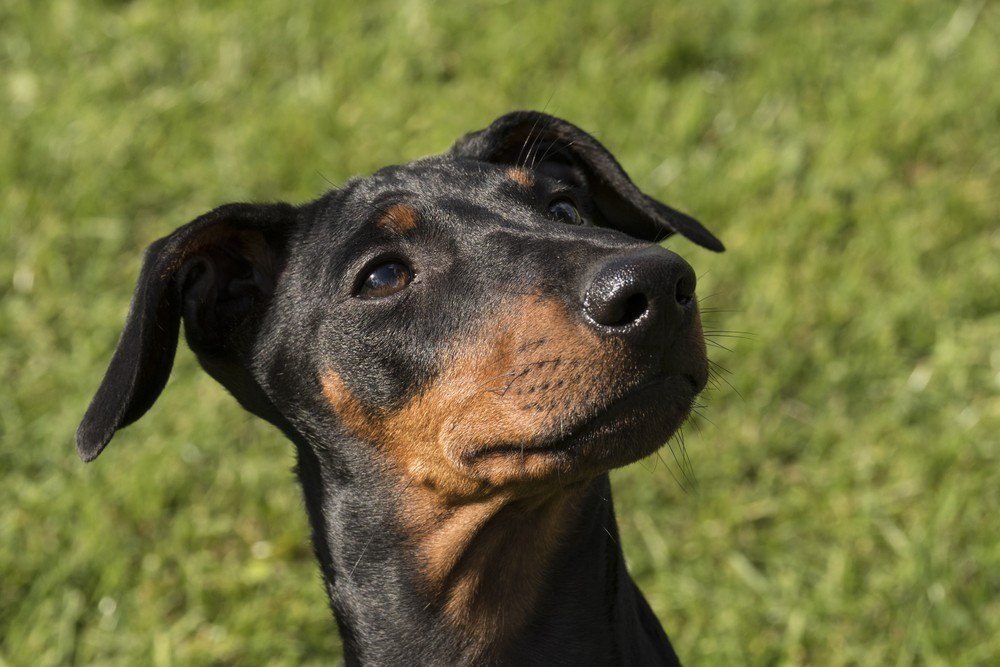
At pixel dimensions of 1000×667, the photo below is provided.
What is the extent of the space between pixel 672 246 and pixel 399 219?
→ 3669 millimetres

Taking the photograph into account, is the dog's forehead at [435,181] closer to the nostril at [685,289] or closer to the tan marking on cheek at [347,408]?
the tan marking on cheek at [347,408]

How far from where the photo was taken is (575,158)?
4582mm

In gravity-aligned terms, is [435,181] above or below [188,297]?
above

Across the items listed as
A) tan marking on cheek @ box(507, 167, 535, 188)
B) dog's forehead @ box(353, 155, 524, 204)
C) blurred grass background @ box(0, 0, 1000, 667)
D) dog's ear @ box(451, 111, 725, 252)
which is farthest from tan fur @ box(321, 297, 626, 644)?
blurred grass background @ box(0, 0, 1000, 667)

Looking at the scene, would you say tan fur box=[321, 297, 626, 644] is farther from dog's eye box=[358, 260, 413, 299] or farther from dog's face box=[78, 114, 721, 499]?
dog's eye box=[358, 260, 413, 299]

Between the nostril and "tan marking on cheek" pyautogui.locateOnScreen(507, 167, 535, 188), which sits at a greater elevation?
the nostril

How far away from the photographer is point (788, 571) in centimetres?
575

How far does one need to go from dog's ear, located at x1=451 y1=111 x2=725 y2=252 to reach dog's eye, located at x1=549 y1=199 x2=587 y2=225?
17 cm

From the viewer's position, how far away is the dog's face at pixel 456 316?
3211mm

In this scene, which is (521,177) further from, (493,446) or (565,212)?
(493,446)

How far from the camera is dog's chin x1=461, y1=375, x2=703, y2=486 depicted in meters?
3.23

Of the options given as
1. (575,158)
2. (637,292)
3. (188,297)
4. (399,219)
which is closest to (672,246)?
(575,158)

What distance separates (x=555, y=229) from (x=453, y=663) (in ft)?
4.22

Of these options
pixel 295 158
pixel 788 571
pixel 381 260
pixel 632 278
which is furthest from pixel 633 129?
pixel 632 278
